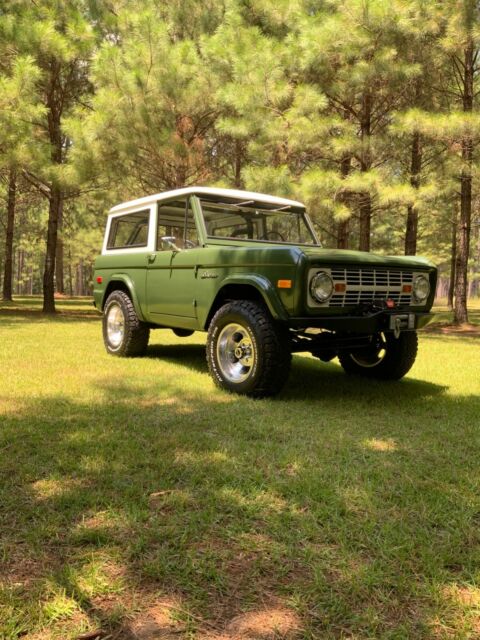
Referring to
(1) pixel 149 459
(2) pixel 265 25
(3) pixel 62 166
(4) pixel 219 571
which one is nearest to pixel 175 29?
(2) pixel 265 25

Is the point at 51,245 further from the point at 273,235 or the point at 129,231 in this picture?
the point at 273,235

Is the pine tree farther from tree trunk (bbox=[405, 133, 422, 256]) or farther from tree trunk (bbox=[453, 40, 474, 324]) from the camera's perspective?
tree trunk (bbox=[453, 40, 474, 324])

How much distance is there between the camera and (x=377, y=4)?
9.66 m

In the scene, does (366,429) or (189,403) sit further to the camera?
(189,403)

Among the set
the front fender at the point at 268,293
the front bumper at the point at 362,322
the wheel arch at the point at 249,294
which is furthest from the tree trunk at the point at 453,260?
the front fender at the point at 268,293

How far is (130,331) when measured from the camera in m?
6.40

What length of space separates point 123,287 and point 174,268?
153 centimetres

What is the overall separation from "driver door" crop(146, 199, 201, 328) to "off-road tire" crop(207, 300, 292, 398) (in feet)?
2.61

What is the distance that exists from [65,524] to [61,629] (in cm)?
66

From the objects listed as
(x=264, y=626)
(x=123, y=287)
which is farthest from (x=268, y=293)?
(x=123, y=287)

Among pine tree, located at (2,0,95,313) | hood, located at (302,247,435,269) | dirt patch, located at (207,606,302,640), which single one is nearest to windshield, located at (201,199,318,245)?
hood, located at (302,247,435,269)

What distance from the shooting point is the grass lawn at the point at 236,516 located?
1.74 metres

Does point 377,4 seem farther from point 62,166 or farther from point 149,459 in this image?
point 149,459

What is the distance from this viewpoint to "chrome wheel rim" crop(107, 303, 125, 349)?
6.84 m
